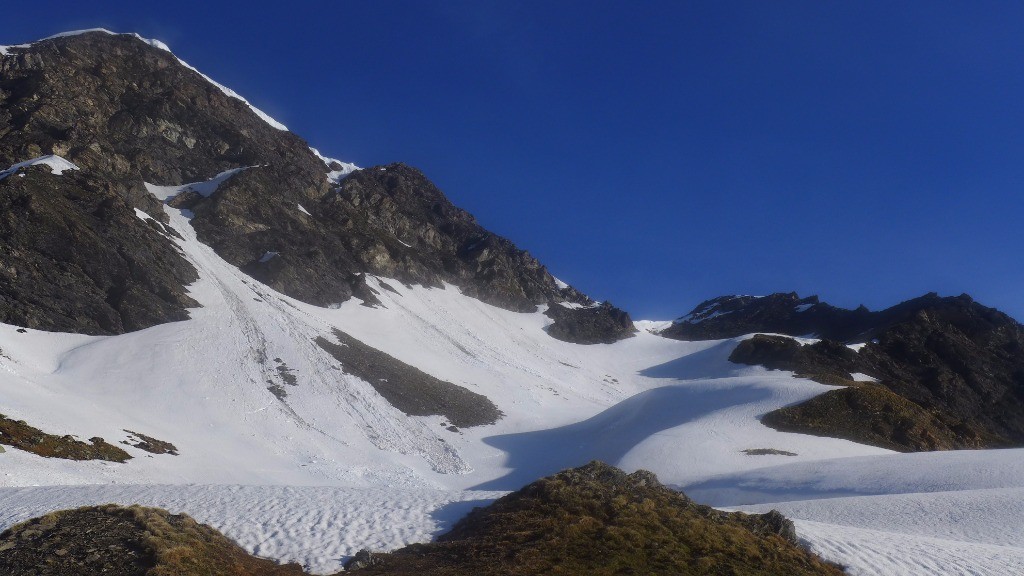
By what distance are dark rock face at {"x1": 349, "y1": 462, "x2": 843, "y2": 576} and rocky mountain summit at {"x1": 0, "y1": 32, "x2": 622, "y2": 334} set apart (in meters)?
46.5

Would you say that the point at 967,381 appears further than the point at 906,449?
Yes

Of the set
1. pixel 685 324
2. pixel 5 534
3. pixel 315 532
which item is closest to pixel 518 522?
pixel 315 532

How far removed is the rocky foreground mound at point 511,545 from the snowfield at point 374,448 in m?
1.15

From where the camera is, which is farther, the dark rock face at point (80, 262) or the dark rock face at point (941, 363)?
the dark rock face at point (941, 363)

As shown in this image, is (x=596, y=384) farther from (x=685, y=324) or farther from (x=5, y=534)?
(x=5, y=534)

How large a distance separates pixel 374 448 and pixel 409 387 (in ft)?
41.8

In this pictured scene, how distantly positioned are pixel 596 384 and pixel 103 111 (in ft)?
273

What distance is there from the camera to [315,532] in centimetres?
1778

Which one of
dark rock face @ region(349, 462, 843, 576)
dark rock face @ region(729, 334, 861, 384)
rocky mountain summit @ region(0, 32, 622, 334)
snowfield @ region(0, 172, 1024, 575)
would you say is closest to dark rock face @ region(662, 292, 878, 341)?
rocky mountain summit @ region(0, 32, 622, 334)

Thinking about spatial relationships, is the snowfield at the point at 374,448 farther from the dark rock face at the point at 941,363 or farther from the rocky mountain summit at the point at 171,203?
the dark rock face at the point at 941,363

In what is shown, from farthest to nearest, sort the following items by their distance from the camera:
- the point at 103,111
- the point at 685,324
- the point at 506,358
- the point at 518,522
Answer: the point at 685,324 < the point at 103,111 < the point at 506,358 < the point at 518,522

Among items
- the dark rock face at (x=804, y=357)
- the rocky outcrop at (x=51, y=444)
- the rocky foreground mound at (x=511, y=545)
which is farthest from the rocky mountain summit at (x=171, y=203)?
the dark rock face at (x=804, y=357)

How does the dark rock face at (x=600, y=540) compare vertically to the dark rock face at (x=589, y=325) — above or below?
below

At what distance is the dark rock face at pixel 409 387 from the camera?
56844 millimetres
